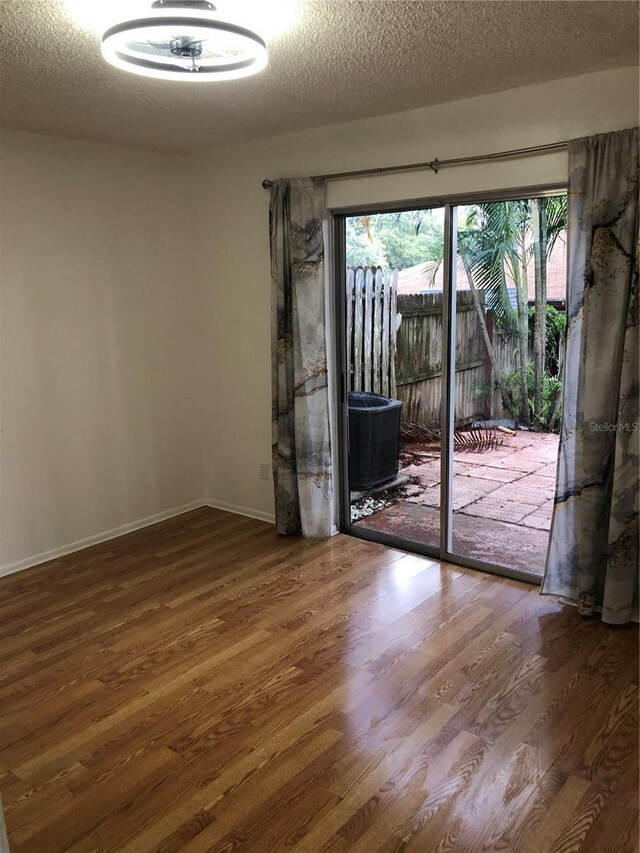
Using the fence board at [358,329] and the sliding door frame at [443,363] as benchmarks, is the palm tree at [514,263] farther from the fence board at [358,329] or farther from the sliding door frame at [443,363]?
the fence board at [358,329]

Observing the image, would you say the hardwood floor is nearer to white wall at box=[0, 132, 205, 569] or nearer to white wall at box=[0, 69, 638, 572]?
white wall at box=[0, 132, 205, 569]

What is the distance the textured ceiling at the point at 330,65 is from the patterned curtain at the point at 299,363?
47 cm

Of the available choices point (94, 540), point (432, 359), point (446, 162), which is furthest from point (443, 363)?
point (94, 540)

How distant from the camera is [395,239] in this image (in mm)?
3898

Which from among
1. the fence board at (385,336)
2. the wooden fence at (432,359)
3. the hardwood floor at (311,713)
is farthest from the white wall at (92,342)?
the wooden fence at (432,359)

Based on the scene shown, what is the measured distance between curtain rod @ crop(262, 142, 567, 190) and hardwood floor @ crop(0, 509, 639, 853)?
2.16m

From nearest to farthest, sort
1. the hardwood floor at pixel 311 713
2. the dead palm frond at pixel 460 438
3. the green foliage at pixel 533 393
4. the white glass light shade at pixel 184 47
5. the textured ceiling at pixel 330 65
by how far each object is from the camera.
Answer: the hardwood floor at pixel 311 713, the white glass light shade at pixel 184 47, the textured ceiling at pixel 330 65, the green foliage at pixel 533 393, the dead palm frond at pixel 460 438

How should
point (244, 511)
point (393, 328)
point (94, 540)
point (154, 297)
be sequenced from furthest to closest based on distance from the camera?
point (244, 511), point (154, 297), point (94, 540), point (393, 328)

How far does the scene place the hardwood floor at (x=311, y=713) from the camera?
2047mm

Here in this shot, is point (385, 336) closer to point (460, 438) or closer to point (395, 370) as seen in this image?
point (395, 370)

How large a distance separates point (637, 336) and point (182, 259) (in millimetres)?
3011

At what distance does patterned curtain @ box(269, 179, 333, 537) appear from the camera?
400 cm

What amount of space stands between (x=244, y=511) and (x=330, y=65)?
2.98 meters

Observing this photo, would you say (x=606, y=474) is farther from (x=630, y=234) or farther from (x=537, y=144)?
(x=537, y=144)
